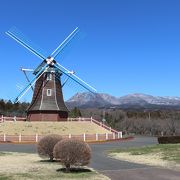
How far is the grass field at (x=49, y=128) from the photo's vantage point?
2168 inches

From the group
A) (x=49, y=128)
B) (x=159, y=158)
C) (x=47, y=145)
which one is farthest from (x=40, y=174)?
(x=49, y=128)

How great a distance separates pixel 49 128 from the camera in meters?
57.2

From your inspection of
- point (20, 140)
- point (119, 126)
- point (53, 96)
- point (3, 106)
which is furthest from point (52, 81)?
point (3, 106)

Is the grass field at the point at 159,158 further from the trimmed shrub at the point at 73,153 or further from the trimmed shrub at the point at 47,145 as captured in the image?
the trimmed shrub at the point at 73,153

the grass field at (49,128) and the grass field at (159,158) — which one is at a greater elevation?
the grass field at (49,128)

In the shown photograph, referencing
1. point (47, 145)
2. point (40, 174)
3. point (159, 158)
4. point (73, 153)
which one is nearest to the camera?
point (73, 153)

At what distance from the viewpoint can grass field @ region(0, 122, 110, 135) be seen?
55.1m

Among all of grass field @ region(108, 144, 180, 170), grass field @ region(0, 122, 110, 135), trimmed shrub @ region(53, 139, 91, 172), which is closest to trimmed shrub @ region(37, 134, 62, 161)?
trimmed shrub @ region(53, 139, 91, 172)

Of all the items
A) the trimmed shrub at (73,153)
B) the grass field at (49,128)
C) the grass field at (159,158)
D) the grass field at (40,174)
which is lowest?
the grass field at (40,174)

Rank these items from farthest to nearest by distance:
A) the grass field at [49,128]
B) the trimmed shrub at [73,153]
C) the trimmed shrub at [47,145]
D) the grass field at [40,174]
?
the grass field at [49,128] → the trimmed shrub at [47,145] → the trimmed shrub at [73,153] → the grass field at [40,174]

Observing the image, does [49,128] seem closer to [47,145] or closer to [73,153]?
[47,145]

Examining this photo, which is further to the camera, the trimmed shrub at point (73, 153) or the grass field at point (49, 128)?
the grass field at point (49, 128)

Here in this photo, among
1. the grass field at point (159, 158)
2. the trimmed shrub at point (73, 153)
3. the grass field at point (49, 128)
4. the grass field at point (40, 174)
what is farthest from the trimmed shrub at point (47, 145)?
the grass field at point (49, 128)

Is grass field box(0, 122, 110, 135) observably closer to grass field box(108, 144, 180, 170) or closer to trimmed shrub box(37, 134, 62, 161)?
grass field box(108, 144, 180, 170)
